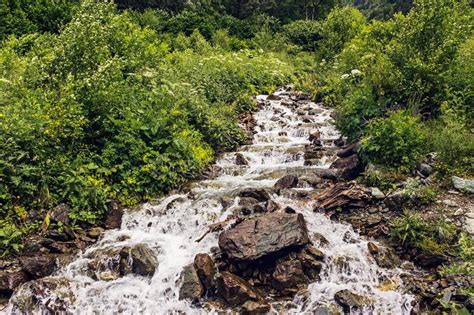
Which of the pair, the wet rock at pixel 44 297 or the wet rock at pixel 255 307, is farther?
the wet rock at pixel 44 297

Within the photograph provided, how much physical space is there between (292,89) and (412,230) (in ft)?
59.2

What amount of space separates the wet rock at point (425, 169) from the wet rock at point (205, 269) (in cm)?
630

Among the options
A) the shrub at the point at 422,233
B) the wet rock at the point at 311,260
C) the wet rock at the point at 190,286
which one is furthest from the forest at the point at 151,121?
the wet rock at the point at 190,286

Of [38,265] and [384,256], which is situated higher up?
[38,265]

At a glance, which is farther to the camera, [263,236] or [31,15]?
[31,15]

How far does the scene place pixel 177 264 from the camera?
8.60 m

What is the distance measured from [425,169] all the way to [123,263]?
8.09 meters

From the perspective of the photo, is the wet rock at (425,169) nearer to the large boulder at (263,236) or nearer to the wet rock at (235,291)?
the large boulder at (263,236)

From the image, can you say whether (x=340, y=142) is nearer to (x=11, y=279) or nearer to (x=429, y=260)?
(x=429, y=260)

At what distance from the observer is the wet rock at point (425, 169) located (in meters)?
10.6

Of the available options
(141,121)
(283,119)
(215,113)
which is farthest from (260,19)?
(141,121)

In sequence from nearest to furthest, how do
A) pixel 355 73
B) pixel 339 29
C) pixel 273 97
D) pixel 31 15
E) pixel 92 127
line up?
pixel 92 127 < pixel 355 73 < pixel 31 15 < pixel 273 97 < pixel 339 29

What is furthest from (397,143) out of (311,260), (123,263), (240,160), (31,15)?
(31,15)

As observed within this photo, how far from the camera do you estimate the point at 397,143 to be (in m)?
11.0
